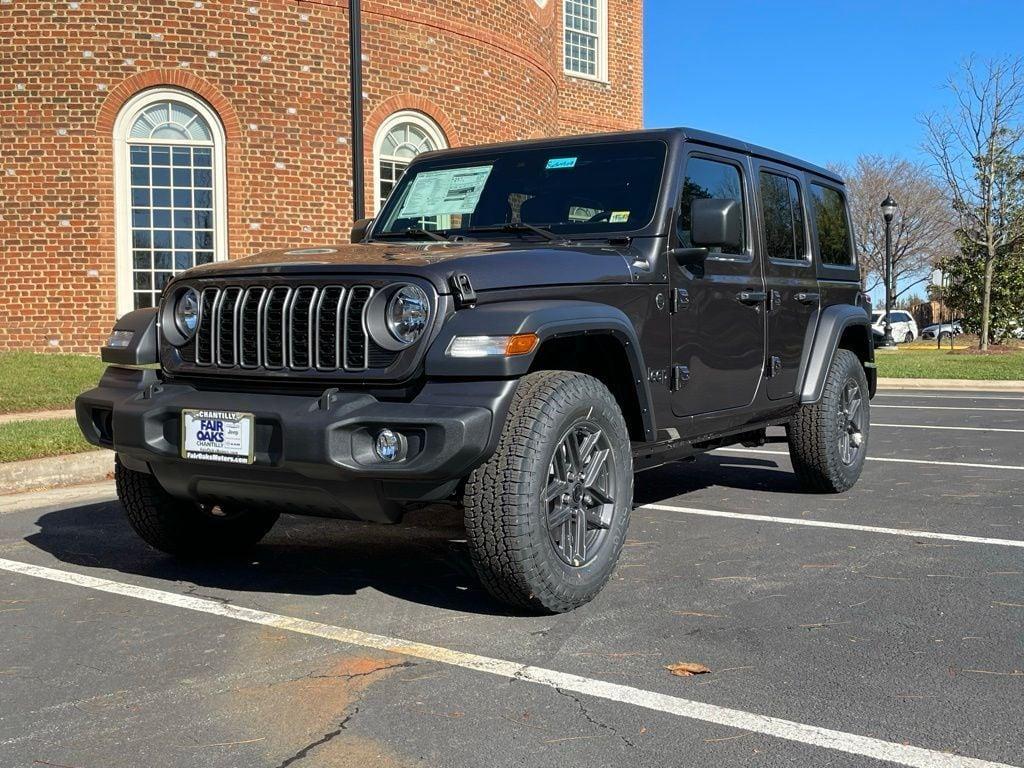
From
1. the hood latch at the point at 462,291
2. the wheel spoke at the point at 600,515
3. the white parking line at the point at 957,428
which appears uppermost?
the hood latch at the point at 462,291

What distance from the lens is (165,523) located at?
5.08m

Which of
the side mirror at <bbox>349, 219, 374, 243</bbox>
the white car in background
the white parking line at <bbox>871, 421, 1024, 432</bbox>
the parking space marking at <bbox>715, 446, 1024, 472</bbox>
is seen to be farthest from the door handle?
the white car in background

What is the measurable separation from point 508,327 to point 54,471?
5.15 m

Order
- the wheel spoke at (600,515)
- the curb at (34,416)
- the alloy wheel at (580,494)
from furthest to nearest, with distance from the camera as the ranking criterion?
1. the curb at (34,416)
2. the wheel spoke at (600,515)
3. the alloy wheel at (580,494)

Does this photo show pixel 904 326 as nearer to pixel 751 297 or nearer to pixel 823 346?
pixel 823 346

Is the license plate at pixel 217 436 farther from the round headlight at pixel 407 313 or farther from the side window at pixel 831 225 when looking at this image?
the side window at pixel 831 225

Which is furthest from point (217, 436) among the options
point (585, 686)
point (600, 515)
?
point (585, 686)

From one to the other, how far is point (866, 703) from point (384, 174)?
1491 centimetres

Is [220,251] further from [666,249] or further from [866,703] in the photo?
[866,703]

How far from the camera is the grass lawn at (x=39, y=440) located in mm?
8031

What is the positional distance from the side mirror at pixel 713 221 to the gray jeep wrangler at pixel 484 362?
0.03 ft

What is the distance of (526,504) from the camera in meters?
4.05

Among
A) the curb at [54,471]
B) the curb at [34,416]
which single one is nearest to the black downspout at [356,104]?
the curb at [34,416]

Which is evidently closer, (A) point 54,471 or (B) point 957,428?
(A) point 54,471
